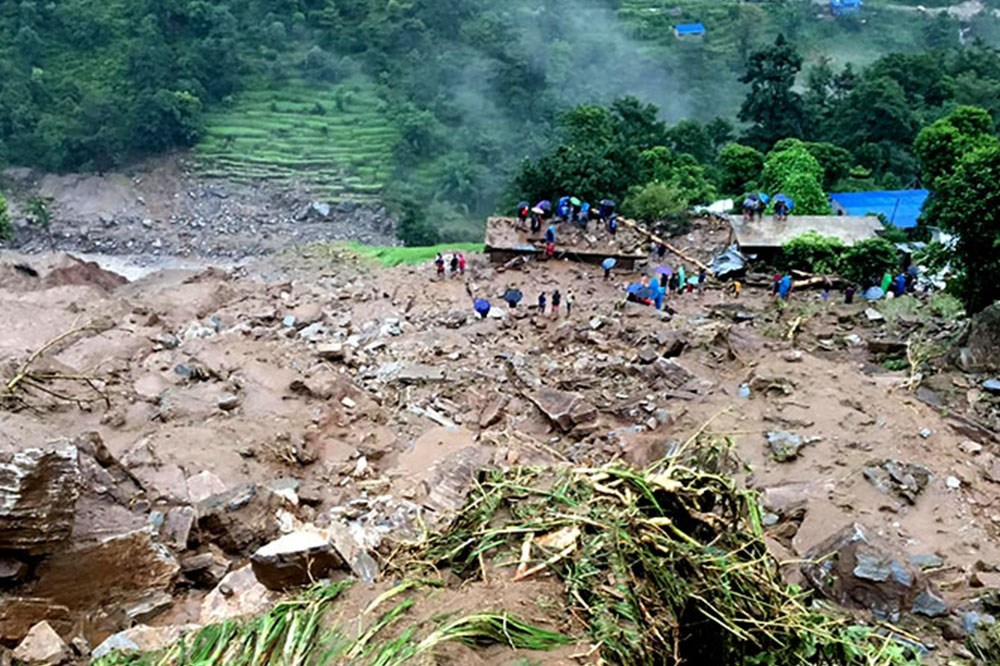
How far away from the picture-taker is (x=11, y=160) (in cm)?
3256

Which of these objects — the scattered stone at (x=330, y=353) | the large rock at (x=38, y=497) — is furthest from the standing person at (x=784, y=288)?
the large rock at (x=38, y=497)

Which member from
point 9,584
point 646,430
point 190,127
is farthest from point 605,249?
point 190,127

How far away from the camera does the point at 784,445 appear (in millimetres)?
8469

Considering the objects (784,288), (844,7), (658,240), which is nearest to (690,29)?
(844,7)

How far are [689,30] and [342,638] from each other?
40.4 meters

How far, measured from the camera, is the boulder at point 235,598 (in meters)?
4.44

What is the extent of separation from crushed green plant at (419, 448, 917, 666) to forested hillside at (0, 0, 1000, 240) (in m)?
25.1

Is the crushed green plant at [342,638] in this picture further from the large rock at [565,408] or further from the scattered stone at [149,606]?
the large rock at [565,408]

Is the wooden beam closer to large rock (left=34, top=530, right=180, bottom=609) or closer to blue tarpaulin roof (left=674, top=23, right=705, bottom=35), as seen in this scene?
large rock (left=34, top=530, right=180, bottom=609)

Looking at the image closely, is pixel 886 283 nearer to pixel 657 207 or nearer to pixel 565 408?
pixel 657 207

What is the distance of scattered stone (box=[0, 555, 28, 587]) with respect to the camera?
4.69 meters

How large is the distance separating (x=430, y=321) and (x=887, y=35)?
35.2 meters

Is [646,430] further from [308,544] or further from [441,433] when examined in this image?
[308,544]

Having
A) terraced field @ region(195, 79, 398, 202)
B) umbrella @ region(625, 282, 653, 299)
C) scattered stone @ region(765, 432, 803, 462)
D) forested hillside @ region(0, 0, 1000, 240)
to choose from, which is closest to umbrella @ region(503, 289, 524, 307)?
umbrella @ region(625, 282, 653, 299)
